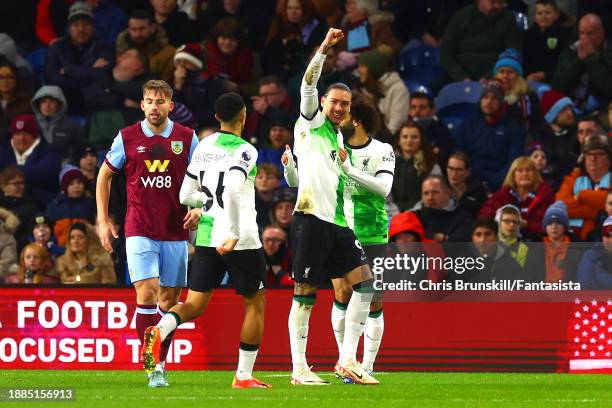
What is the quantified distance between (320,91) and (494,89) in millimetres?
2145

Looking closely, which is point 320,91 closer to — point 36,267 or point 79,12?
point 79,12

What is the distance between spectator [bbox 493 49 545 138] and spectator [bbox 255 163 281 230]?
3.04 metres

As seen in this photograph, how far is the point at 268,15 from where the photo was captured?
21.7m

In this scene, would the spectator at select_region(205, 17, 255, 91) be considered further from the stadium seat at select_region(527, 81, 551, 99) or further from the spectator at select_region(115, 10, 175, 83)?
the stadium seat at select_region(527, 81, 551, 99)

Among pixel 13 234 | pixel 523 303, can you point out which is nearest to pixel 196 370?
pixel 523 303

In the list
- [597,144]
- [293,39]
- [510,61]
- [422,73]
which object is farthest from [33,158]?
[597,144]

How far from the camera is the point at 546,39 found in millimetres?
20188

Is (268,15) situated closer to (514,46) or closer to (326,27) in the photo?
(326,27)

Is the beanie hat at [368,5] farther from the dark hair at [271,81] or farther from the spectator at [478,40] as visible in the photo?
the dark hair at [271,81]

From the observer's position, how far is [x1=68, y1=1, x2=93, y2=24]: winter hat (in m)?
21.0

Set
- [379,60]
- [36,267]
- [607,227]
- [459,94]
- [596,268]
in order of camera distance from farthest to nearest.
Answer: [379,60] < [459,94] < [36,267] < [607,227] < [596,268]

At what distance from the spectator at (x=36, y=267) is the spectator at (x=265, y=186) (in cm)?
254

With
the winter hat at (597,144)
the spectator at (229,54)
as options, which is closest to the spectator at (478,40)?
the spectator at (229,54)

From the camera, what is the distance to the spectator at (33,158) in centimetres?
1986
